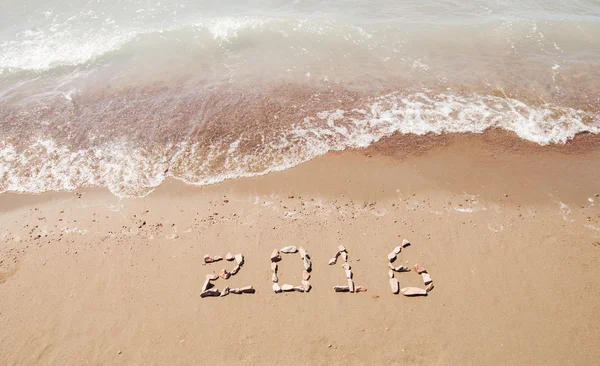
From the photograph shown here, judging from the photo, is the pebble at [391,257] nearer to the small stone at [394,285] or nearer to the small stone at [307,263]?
the small stone at [394,285]

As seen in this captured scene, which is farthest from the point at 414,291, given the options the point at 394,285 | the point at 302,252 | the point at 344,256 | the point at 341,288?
the point at 302,252

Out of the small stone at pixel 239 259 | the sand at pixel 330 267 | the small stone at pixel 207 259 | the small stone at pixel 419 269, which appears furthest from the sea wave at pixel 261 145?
the small stone at pixel 419 269

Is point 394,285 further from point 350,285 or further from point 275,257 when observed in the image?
point 275,257

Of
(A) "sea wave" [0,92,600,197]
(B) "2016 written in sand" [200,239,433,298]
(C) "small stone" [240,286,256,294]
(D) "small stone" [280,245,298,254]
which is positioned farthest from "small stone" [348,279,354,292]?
(A) "sea wave" [0,92,600,197]

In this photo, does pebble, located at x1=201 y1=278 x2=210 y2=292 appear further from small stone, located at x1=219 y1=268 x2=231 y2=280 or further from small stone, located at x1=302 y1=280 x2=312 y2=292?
small stone, located at x1=302 y1=280 x2=312 y2=292

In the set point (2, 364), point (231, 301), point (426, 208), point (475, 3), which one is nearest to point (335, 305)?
point (231, 301)
